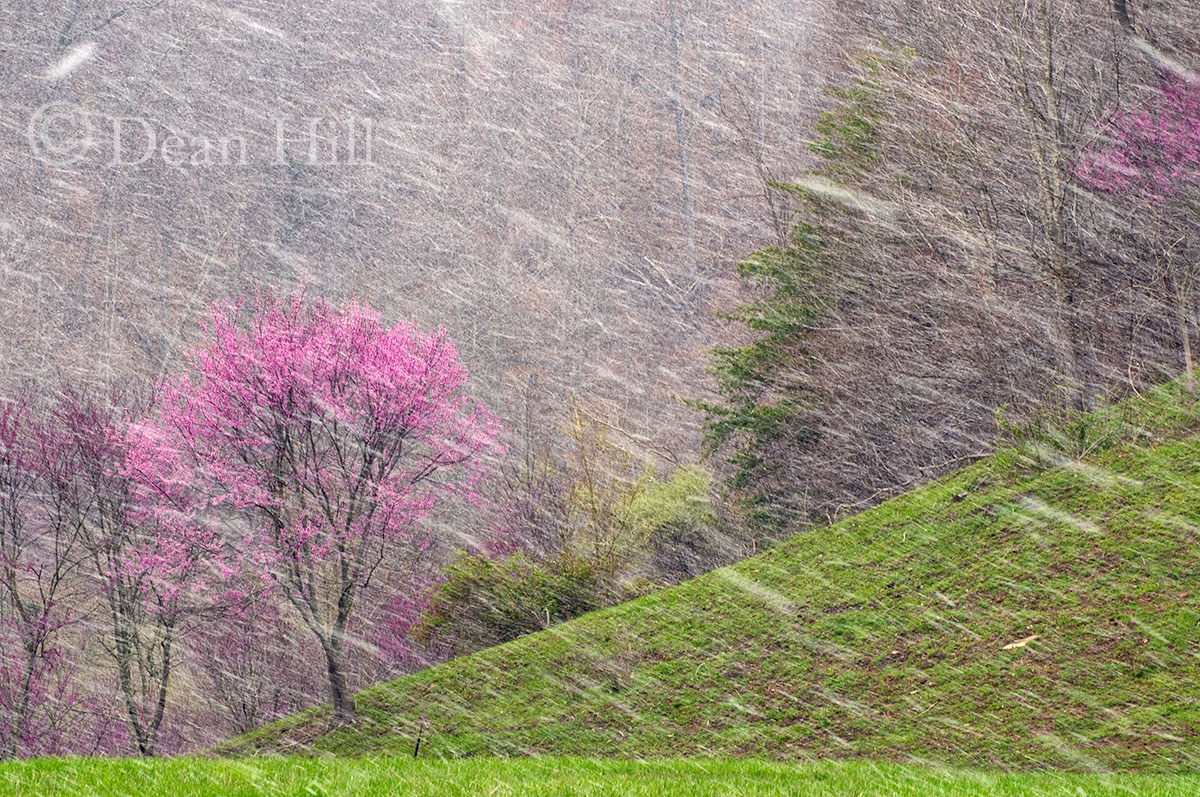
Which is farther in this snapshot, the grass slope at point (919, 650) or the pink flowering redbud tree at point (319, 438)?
the pink flowering redbud tree at point (319, 438)

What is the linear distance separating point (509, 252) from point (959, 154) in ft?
189

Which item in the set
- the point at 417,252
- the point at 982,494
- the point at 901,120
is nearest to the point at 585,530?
the point at 982,494

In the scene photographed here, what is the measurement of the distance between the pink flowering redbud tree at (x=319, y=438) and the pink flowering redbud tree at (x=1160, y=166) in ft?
35.7

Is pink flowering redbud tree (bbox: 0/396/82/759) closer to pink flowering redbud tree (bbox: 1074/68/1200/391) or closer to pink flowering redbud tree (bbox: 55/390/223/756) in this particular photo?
pink flowering redbud tree (bbox: 55/390/223/756)

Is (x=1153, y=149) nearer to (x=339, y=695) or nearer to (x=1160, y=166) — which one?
(x=1160, y=166)

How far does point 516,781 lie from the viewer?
19.8ft

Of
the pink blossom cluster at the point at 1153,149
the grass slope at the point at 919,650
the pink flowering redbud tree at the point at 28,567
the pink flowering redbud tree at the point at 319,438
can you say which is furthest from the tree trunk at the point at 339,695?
the pink blossom cluster at the point at 1153,149

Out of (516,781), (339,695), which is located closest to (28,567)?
(339,695)

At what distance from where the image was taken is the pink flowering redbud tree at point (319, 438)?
48.3ft

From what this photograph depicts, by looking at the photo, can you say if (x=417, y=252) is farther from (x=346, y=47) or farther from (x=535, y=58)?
(x=346, y=47)

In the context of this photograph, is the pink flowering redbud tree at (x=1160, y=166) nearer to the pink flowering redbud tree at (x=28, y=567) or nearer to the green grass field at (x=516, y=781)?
the green grass field at (x=516, y=781)

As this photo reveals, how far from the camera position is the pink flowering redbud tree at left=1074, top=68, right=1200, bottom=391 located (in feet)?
54.7

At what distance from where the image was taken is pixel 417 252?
7912 centimetres

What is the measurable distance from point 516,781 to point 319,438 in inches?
397
